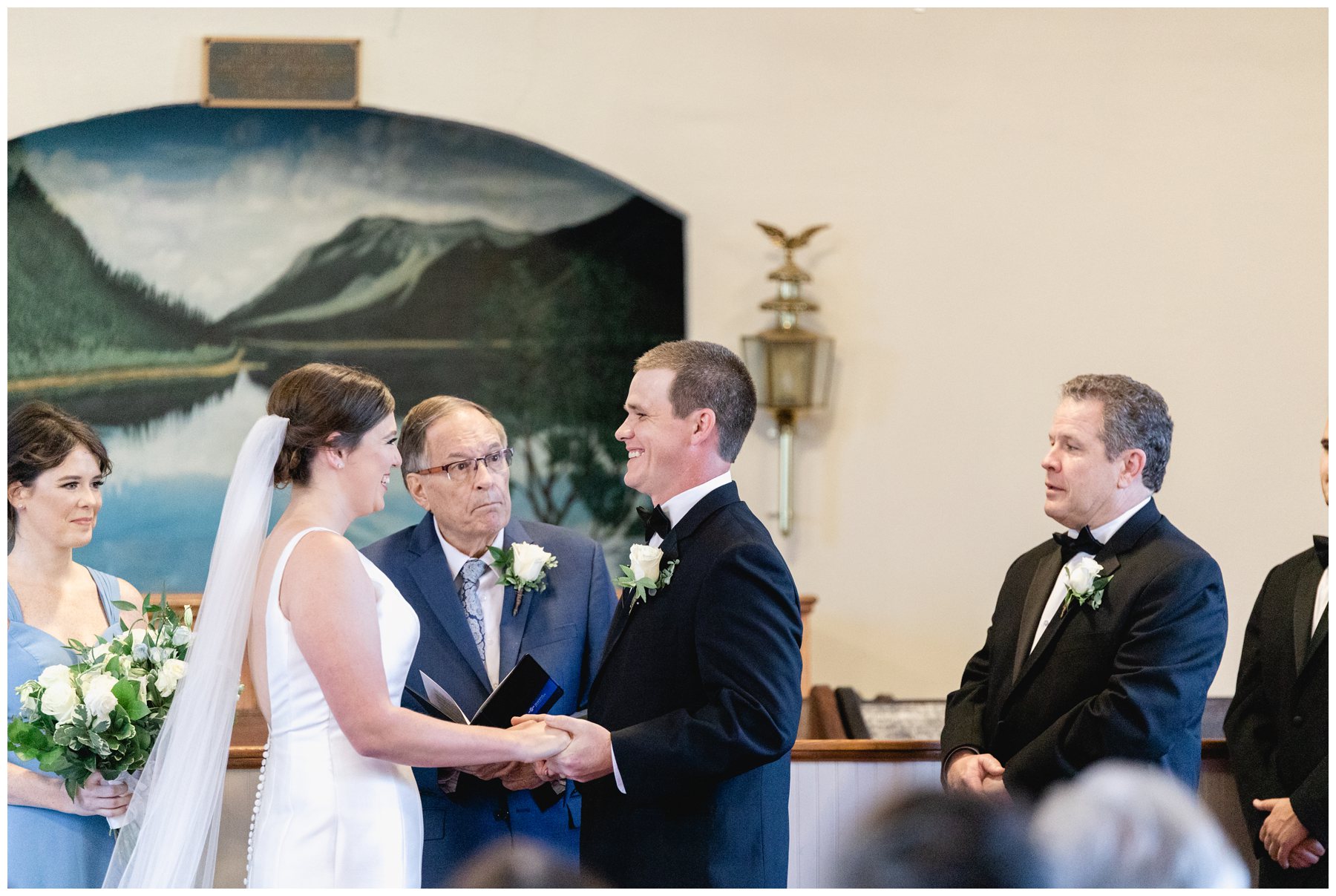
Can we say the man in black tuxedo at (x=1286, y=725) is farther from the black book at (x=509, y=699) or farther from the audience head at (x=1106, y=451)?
the black book at (x=509, y=699)

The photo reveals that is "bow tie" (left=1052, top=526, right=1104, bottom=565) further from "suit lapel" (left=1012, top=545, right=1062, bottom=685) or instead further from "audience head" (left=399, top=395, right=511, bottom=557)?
"audience head" (left=399, top=395, right=511, bottom=557)

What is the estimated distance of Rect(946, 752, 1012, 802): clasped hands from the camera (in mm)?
2826

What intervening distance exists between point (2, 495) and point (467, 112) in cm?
425

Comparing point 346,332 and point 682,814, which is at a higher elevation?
point 346,332

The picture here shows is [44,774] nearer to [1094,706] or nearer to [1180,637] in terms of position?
[1094,706]

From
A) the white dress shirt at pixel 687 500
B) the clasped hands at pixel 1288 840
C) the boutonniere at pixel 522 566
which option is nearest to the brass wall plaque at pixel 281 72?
the boutonniere at pixel 522 566

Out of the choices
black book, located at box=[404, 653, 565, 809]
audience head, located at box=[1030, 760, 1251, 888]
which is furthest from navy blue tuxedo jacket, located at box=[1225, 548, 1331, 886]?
audience head, located at box=[1030, 760, 1251, 888]

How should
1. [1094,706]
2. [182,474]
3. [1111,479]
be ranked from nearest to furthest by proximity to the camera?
1. [1094,706]
2. [1111,479]
3. [182,474]

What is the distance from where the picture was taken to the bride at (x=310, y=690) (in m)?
2.28

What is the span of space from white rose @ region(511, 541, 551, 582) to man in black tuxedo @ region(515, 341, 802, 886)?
1.11ft

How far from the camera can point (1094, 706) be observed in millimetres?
2695

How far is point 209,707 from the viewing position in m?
2.55

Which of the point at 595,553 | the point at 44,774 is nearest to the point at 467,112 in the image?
the point at 595,553

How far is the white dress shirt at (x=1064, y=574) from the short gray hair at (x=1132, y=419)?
0.31 feet
